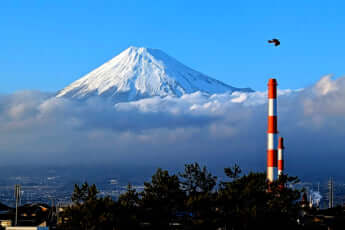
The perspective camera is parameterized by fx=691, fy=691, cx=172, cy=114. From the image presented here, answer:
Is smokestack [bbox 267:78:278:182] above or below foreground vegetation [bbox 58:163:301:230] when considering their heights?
above

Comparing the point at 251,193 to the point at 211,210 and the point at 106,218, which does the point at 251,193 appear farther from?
the point at 106,218

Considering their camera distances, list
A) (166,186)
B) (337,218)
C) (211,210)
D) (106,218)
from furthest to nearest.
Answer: (337,218), (166,186), (211,210), (106,218)

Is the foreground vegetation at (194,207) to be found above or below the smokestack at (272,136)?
below

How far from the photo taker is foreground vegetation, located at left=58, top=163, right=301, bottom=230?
50312mm

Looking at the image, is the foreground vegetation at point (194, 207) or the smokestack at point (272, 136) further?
the smokestack at point (272, 136)

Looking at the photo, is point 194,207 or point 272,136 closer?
point 194,207

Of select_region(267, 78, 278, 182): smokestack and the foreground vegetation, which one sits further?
select_region(267, 78, 278, 182): smokestack

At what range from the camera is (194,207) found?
171 feet

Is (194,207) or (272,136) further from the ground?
(272,136)

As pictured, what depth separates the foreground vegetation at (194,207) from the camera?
1981 inches

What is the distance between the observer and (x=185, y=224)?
170 feet

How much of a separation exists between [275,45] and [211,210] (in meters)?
20.6

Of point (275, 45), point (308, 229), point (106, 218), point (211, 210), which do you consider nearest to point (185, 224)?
point (211, 210)

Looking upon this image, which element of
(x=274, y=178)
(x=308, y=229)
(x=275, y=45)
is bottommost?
(x=308, y=229)
